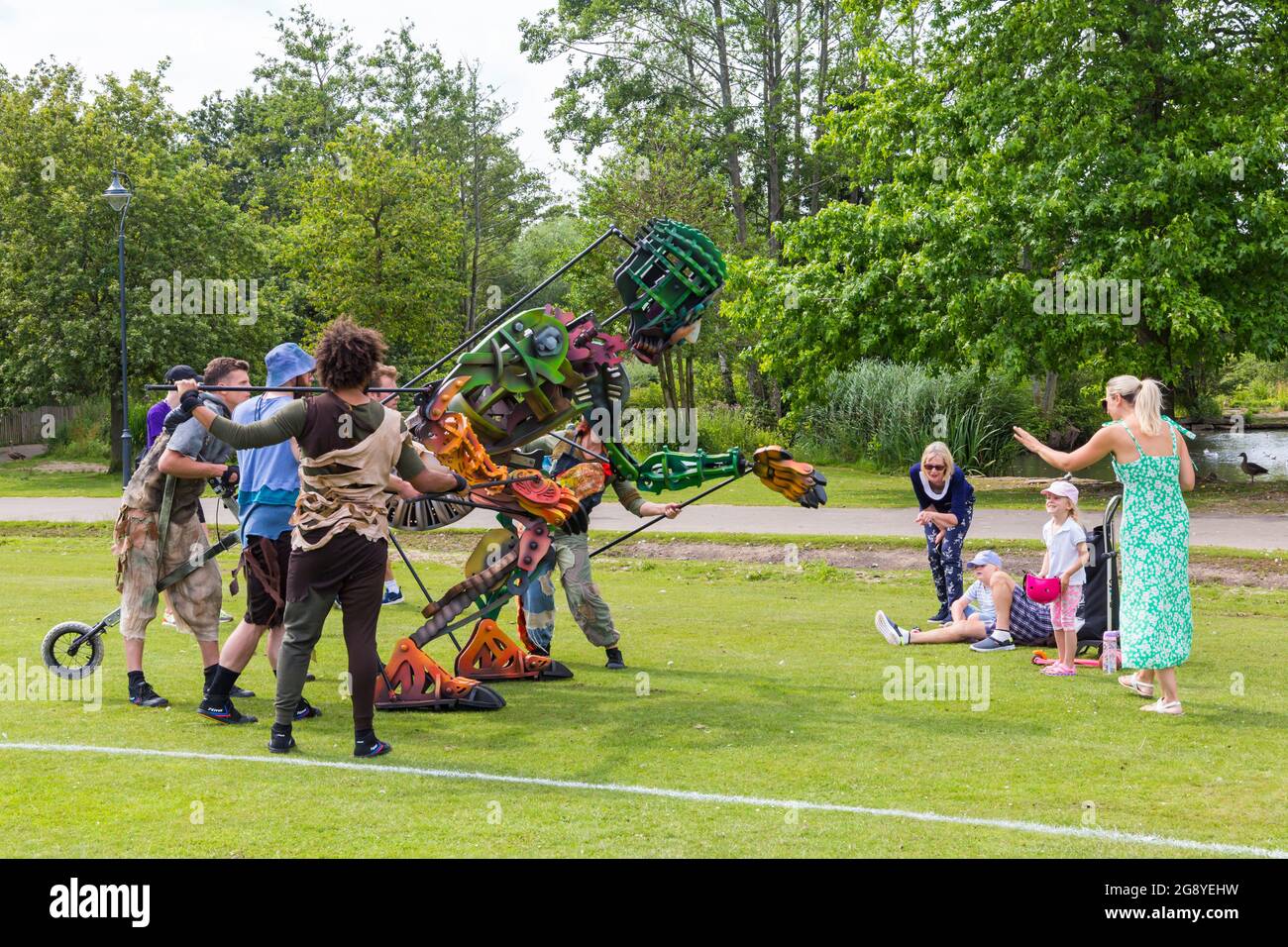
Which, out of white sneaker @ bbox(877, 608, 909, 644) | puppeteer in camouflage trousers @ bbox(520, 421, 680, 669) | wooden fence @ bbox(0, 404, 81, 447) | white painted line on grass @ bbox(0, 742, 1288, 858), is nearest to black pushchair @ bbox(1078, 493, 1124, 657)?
white sneaker @ bbox(877, 608, 909, 644)

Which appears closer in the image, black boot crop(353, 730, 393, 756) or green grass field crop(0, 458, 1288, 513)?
black boot crop(353, 730, 393, 756)

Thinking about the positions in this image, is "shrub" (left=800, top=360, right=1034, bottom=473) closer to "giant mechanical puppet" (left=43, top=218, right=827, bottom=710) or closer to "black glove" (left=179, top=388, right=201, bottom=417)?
"giant mechanical puppet" (left=43, top=218, right=827, bottom=710)

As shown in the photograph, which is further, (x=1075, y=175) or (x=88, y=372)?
(x=88, y=372)

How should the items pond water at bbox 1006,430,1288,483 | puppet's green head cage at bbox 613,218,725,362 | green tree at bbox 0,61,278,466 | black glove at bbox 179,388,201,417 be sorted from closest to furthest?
1. black glove at bbox 179,388,201,417
2. puppet's green head cage at bbox 613,218,725,362
3. pond water at bbox 1006,430,1288,483
4. green tree at bbox 0,61,278,466

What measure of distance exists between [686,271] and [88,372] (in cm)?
3289

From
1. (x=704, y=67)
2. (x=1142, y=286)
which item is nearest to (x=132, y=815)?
(x=1142, y=286)

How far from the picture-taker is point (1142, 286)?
23.7m

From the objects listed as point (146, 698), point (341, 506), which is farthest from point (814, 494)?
point (146, 698)

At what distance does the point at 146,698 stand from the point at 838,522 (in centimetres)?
1430

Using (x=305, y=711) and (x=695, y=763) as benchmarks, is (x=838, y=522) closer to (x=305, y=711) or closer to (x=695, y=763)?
(x=305, y=711)

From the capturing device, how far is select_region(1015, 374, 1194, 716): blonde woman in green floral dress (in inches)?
328

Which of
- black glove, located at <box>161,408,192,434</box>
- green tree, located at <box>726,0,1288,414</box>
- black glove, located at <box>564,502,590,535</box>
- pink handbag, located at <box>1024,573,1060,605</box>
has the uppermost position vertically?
green tree, located at <box>726,0,1288,414</box>

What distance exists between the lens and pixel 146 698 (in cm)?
855

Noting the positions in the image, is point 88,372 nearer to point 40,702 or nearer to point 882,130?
point 882,130
